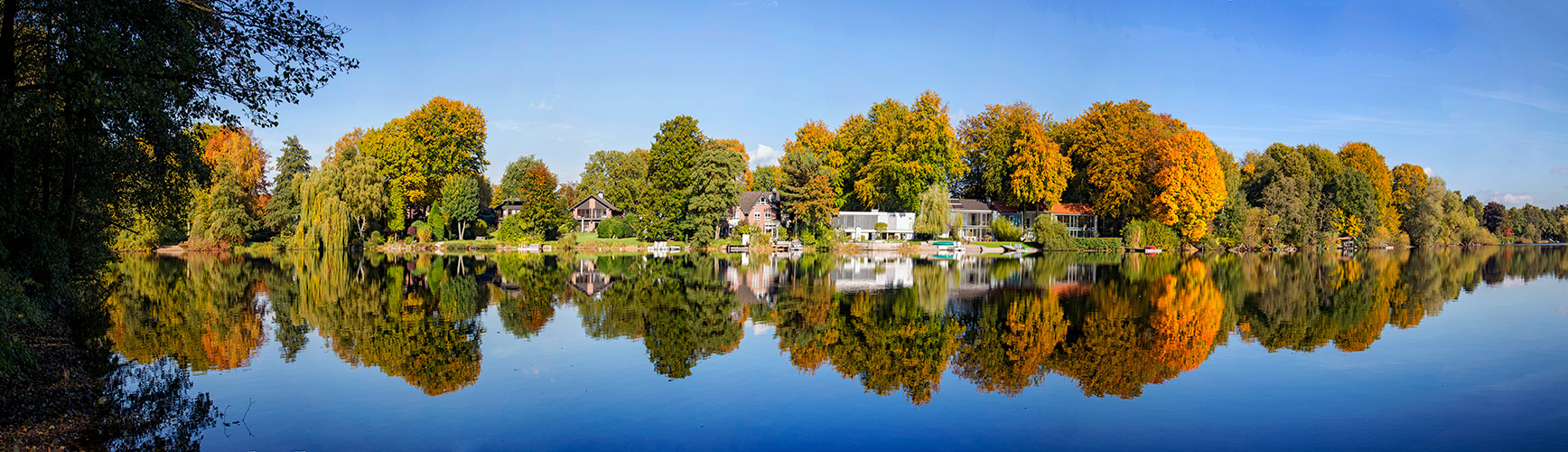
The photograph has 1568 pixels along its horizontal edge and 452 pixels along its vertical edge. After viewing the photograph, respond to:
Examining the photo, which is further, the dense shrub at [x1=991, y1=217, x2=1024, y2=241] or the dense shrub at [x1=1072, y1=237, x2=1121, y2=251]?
the dense shrub at [x1=991, y1=217, x2=1024, y2=241]

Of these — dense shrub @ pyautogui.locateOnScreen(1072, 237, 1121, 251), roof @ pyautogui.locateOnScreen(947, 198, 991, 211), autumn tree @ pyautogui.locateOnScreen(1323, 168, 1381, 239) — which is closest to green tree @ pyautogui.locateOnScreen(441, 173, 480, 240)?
roof @ pyautogui.locateOnScreen(947, 198, 991, 211)

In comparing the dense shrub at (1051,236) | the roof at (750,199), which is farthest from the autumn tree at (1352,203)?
the roof at (750,199)

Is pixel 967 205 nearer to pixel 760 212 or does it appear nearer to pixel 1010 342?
pixel 760 212

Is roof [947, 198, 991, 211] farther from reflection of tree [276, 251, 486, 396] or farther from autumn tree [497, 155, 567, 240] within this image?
reflection of tree [276, 251, 486, 396]

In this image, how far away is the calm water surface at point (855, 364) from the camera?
30.6 ft

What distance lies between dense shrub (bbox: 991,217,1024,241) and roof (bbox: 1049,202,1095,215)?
3110 millimetres

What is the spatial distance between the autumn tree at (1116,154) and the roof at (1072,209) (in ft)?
5.14

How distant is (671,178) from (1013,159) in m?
24.4

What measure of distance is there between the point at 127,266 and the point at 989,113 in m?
54.4

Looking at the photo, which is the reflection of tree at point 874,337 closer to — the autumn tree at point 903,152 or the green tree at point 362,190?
the autumn tree at point 903,152

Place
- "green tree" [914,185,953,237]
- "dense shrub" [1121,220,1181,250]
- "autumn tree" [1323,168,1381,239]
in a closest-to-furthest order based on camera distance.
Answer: "dense shrub" [1121,220,1181,250]
"green tree" [914,185,953,237]
"autumn tree" [1323,168,1381,239]

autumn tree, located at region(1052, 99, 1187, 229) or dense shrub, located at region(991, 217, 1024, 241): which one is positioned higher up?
autumn tree, located at region(1052, 99, 1187, 229)

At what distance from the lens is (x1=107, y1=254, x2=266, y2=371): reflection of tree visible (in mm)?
13602

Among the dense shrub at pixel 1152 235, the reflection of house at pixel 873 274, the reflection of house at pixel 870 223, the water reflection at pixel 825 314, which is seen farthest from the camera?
the reflection of house at pixel 870 223
